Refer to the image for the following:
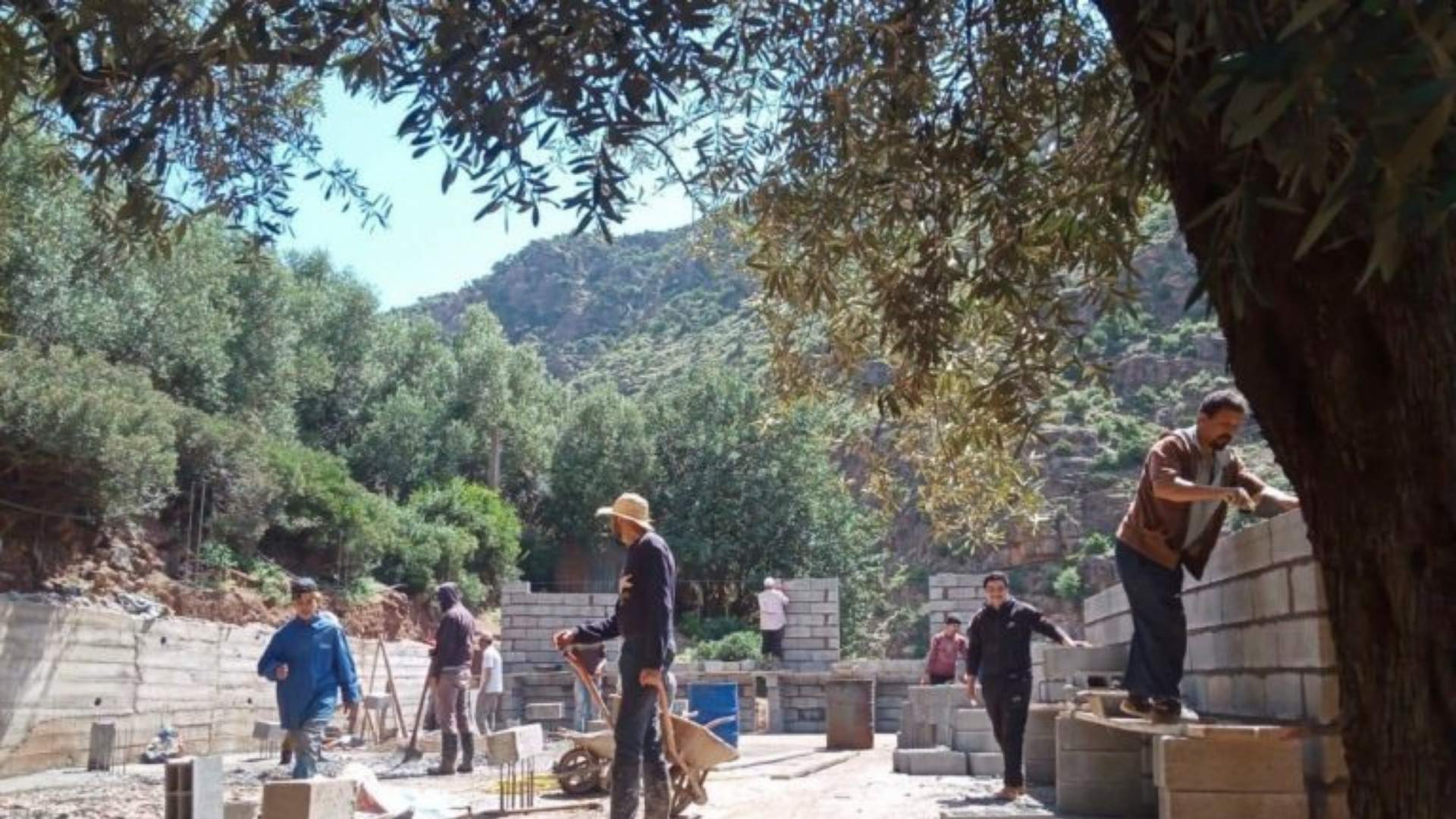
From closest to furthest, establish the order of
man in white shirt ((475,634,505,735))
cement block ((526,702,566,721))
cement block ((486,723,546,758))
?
cement block ((486,723,546,758)), cement block ((526,702,566,721)), man in white shirt ((475,634,505,735))

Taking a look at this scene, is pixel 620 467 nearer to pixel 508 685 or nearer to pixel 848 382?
pixel 508 685

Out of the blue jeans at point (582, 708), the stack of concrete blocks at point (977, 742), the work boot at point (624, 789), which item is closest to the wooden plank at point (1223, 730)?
the work boot at point (624, 789)

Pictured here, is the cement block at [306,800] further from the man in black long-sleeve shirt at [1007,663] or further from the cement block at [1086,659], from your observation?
the cement block at [1086,659]

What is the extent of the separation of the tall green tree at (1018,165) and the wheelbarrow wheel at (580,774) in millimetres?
3797

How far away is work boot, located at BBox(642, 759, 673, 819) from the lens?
7816 mm

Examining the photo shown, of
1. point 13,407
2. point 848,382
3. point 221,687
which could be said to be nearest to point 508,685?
point 221,687

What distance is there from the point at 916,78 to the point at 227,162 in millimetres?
3255

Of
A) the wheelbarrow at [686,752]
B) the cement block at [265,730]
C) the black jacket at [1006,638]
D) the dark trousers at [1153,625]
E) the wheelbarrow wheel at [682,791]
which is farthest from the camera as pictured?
the cement block at [265,730]

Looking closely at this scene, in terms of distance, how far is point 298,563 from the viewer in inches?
1247

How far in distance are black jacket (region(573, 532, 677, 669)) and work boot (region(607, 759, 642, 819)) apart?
0.51 m

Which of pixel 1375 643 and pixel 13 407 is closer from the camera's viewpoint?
pixel 1375 643

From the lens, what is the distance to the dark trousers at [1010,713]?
30.5ft

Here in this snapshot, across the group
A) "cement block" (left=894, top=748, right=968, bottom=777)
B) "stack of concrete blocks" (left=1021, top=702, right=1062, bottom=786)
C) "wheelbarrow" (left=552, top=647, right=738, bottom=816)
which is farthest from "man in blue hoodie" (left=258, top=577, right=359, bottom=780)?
"cement block" (left=894, top=748, right=968, bottom=777)

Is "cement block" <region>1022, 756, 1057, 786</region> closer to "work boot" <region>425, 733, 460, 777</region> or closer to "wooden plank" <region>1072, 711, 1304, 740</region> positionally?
"wooden plank" <region>1072, 711, 1304, 740</region>
